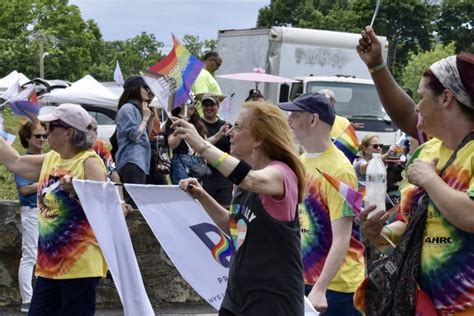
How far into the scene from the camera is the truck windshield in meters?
18.2

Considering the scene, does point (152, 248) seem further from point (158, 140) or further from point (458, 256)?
point (458, 256)

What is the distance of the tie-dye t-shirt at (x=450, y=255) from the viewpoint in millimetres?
3479

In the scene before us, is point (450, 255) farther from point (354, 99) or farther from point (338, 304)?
point (354, 99)

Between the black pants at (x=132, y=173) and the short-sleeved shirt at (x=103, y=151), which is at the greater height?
the short-sleeved shirt at (x=103, y=151)

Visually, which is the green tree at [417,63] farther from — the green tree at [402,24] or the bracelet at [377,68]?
the bracelet at [377,68]

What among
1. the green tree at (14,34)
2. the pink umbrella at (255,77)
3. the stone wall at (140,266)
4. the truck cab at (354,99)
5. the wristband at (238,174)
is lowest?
the green tree at (14,34)

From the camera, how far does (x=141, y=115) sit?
9625 mm

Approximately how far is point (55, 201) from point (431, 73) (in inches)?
127

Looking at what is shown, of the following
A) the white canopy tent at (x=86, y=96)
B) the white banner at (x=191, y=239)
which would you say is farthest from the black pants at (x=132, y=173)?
the white canopy tent at (x=86, y=96)

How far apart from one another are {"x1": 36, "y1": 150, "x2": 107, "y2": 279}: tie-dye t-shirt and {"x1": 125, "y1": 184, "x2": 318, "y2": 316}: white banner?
0.61 m

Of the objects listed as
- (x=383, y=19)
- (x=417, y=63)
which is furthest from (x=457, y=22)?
(x=383, y=19)

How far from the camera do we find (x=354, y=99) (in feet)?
60.0

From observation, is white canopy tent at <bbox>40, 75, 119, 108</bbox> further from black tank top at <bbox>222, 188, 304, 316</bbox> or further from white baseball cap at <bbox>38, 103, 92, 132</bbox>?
black tank top at <bbox>222, 188, 304, 316</bbox>

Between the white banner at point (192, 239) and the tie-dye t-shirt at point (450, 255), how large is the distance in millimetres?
2287
